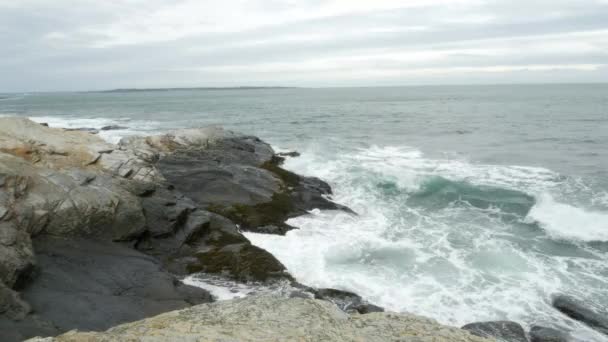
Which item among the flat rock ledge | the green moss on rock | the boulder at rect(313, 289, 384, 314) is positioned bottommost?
the boulder at rect(313, 289, 384, 314)

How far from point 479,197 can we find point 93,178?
19017 millimetres

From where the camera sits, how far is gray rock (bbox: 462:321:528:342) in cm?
1098

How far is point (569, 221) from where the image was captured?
1988cm

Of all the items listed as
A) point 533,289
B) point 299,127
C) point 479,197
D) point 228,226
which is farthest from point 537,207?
point 299,127

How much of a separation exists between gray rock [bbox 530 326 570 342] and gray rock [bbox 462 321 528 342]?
9.2 inches

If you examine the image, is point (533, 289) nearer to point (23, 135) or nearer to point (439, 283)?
point (439, 283)

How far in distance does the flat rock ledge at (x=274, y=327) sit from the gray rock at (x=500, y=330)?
5.21 metres

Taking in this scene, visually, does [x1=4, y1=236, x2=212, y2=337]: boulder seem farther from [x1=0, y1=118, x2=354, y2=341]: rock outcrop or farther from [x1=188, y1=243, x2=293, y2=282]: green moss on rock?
[x1=188, y1=243, x2=293, y2=282]: green moss on rock

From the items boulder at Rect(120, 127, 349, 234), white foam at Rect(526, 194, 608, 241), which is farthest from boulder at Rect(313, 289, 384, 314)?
white foam at Rect(526, 194, 608, 241)

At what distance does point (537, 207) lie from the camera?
2181 cm

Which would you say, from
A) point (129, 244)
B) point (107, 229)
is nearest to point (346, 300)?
point (129, 244)

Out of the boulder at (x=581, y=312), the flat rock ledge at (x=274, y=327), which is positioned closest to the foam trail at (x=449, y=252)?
the boulder at (x=581, y=312)

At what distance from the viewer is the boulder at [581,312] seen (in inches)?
463

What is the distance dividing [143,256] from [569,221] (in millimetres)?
18225
